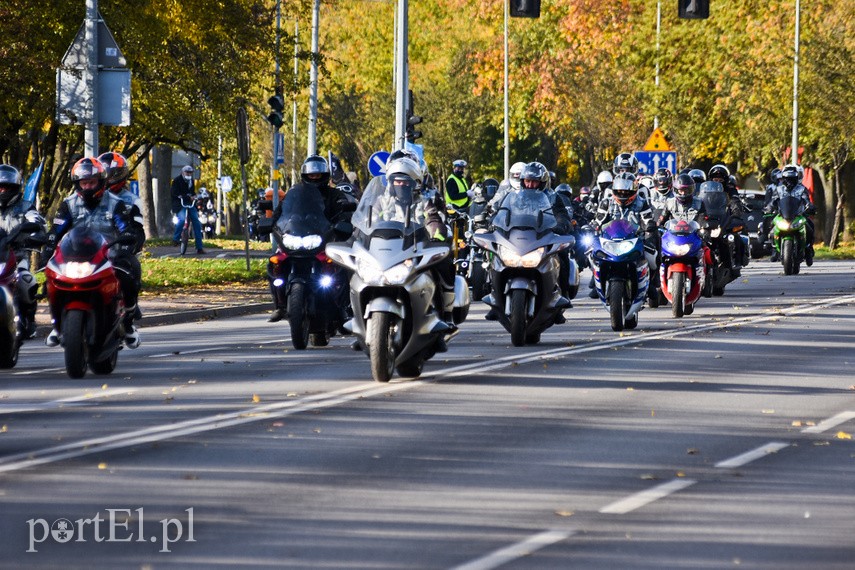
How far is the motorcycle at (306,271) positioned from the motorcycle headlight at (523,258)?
1.54 metres

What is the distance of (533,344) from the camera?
17.6 metres

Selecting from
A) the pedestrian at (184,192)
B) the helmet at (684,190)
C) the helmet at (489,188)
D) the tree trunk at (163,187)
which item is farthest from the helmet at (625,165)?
the tree trunk at (163,187)

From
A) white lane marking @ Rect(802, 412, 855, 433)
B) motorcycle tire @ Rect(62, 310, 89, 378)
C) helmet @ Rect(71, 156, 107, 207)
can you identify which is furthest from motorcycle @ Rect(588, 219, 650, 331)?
white lane marking @ Rect(802, 412, 855, 433)

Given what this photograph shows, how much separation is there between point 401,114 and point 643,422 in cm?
2342

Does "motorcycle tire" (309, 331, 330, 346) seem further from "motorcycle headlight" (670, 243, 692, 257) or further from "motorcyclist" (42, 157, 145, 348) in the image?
"motorcycle headlight" (670, 243, 692, 257)

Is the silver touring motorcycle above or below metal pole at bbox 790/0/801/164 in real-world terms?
below

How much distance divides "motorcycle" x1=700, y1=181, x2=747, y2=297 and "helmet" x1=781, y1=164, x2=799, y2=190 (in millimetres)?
5699

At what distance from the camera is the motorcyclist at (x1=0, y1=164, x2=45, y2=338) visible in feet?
49.8

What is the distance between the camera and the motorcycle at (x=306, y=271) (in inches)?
658

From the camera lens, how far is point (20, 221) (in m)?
15.2

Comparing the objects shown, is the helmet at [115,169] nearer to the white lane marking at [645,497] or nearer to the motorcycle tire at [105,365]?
the motorcycle tire at [105,365]

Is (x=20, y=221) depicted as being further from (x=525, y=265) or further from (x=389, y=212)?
(x=525, y=265)

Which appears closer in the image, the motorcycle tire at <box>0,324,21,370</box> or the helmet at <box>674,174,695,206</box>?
the motorcycle tire at <box>0,324,21,370</box>

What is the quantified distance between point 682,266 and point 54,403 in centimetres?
1074
